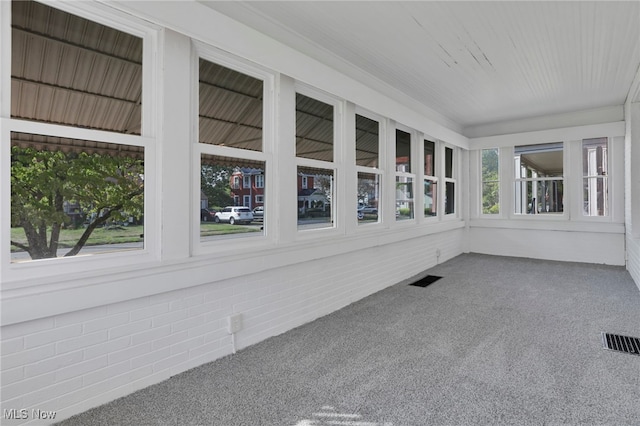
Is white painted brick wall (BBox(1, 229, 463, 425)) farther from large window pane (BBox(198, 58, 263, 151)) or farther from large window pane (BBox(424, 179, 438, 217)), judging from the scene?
large window pane (BBox(424, 179, 438, 217))

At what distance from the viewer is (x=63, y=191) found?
6.44ft

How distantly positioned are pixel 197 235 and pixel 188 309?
0.55 m

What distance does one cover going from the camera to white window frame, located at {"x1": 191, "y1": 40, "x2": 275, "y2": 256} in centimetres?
254

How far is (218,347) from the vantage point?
8.71 feet

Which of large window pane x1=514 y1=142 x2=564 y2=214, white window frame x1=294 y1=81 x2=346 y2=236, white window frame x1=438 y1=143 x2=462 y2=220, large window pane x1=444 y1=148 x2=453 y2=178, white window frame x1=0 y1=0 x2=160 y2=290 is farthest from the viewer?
large window pane x1=444 y1=148 x2=453 y2=178

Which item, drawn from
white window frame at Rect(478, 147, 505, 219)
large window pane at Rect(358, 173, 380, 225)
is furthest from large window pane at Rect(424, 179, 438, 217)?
white window frame at Rect(478, 147, 505, 219)

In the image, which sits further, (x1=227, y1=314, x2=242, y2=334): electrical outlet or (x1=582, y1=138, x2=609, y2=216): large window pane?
(x1=582, y1=138, x2=609, y2=216): large window pane

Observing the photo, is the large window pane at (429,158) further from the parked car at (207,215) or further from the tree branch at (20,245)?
the tree branch at (20,245)

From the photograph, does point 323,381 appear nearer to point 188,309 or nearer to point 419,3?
point 188,309

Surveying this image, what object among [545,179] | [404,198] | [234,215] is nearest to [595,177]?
[545,179]

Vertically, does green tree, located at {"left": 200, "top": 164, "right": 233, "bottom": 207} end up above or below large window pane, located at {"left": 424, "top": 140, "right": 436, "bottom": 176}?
below

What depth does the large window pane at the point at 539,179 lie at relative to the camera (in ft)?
21.9

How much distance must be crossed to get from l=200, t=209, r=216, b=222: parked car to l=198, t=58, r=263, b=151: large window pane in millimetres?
546

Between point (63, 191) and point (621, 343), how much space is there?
14.4 feet
